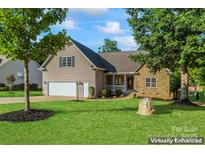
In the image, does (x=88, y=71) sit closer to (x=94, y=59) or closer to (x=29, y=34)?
(x=94, y=59)

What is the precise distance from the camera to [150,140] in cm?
1136

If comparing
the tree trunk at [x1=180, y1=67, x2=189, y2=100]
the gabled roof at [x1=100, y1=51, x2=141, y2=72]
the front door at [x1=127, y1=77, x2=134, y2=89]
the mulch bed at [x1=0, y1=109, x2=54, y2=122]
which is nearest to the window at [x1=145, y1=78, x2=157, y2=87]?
the tree trunk at [x1=180, y1=67, x2=189, y2=100]

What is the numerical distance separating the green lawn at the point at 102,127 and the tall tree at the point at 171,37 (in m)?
5.26

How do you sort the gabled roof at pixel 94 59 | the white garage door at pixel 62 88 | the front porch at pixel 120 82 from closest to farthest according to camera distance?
the white garage door at pixel 62 88, the front porch at pixel 120 82, the gabled roof at pixel 94 59

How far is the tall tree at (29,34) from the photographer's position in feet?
47.7

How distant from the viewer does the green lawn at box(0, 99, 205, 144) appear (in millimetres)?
11500

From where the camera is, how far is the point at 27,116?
14891 millimetres

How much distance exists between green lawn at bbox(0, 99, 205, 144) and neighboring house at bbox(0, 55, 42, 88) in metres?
18.4

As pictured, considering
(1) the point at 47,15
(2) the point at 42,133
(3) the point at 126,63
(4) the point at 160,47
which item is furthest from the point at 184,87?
(2) the point at 42,133

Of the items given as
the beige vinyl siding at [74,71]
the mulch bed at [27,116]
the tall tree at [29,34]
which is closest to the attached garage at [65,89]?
the beige vinyl siding at [74,71]

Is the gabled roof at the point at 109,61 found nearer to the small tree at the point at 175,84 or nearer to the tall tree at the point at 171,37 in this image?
the small tree at the point at 175,84

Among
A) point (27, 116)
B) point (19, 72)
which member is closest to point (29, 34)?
point (27, 116)

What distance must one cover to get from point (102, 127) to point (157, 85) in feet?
32.7

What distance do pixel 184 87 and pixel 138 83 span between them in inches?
155
